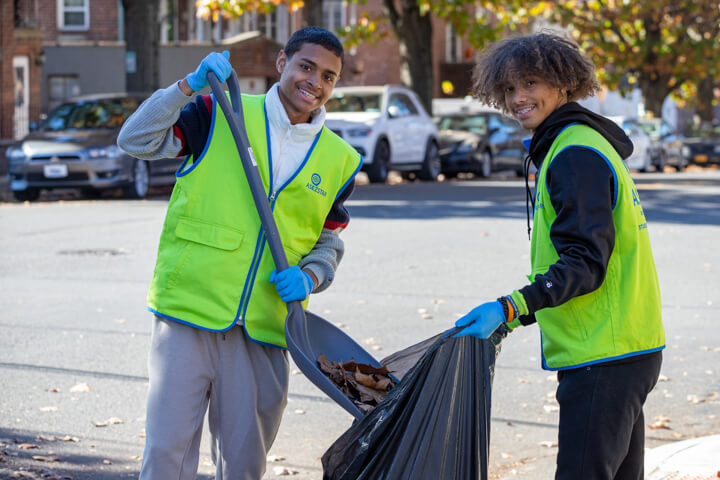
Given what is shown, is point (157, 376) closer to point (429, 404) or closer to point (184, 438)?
point (184, 438)

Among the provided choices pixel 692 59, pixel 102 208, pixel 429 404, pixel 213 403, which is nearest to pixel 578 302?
pixel 429 404

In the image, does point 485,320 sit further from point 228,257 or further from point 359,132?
point 359,132

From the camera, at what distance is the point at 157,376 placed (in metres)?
3.50

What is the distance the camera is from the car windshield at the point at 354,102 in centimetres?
2220

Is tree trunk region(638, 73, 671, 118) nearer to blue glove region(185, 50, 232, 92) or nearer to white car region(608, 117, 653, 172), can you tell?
white car region(608, 117, 653, 172)

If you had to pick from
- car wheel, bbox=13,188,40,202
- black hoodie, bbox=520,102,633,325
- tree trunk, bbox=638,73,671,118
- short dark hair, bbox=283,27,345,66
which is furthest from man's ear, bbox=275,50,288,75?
tree trunk, bbox=638,73,671,118

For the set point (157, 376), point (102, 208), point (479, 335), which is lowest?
point (102, 208)

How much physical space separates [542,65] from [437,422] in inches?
40.3

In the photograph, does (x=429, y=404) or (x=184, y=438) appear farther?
(x=184, y=438)

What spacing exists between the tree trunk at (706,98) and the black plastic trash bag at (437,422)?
1782 inches

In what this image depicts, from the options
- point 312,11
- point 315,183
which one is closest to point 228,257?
point 315,183

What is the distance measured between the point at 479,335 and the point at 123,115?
16045 millimetres

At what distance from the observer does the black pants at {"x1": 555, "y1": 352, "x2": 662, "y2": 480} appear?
3049 millimetres

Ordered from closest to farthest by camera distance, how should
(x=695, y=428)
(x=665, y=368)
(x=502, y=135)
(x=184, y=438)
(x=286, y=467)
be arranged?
(x=184, y=438) < (x=286, y=467) < (x=695, y=428) < (x=665, y=368) < (x=502, y=135)
